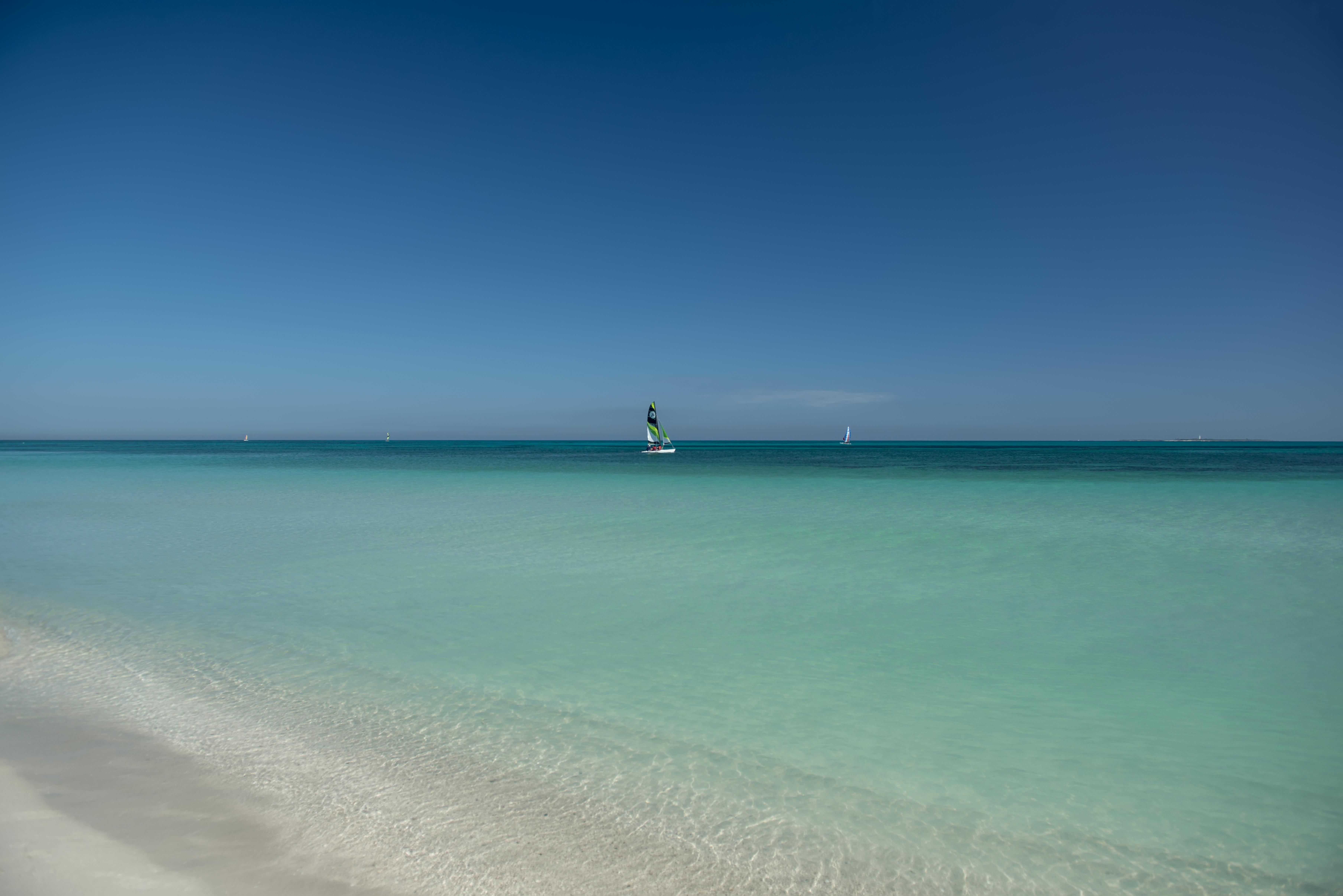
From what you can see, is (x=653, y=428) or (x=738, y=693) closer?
(x=738, y=693)

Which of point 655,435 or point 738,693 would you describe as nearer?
point 738,693

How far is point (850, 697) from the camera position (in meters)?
4.46

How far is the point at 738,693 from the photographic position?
4488 millimetres

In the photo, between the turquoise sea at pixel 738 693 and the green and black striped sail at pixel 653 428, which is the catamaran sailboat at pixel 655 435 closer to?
the green and black striped sail at pixel 653 428

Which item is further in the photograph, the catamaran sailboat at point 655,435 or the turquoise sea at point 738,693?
the catamaran sailboat at point 655,435

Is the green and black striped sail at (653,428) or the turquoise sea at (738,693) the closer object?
the turquoise sea at (738,693)

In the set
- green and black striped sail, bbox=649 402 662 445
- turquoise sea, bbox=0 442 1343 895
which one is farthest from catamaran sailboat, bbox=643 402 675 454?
turquoise sea, bbox=0 442 1343 895

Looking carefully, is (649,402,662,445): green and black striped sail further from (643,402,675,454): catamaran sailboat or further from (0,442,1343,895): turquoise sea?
(0,442,1343,895): turquoise sea

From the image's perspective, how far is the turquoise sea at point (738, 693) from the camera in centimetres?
275

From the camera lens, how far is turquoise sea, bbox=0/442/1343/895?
2.75 meters

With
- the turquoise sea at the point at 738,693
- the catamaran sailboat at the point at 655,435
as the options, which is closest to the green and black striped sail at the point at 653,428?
the catamaran sailboat at the point at 655,435

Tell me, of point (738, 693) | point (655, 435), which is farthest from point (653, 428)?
point (738, 693)

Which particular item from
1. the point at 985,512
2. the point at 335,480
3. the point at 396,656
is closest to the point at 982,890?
the point at 396,656

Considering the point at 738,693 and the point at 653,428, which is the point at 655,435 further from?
the point at 738,693
